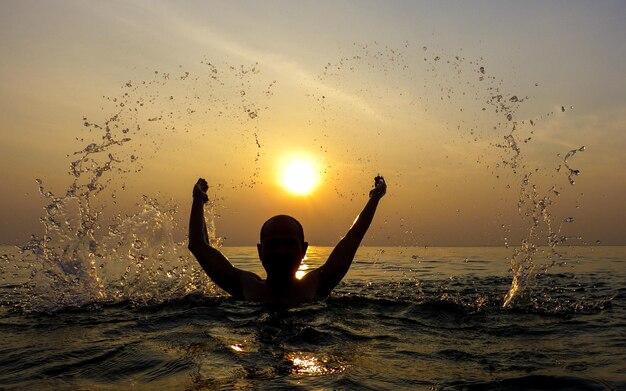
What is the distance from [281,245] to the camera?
531 centimetres

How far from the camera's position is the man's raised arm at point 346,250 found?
5.73 m

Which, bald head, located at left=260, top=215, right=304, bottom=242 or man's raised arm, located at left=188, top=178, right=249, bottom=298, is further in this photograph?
man's raised arm, located at left=188, top=178, right=249, bottom=298

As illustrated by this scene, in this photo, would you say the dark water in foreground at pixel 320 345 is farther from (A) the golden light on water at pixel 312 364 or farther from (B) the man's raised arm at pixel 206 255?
(B) the man's raised arm at pixel 206 255

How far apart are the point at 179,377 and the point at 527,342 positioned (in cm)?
351

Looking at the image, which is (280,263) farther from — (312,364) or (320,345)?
(312,364)

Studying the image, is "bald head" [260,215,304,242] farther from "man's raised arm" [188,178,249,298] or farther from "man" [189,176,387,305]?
"man's raised arm" [188,178,249,298]

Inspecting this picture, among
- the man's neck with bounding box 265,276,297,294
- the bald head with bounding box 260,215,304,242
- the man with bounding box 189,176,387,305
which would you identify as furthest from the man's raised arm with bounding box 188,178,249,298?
the bald head with bounding box 260,215,304,242

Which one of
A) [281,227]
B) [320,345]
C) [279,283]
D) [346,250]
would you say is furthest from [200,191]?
[320,345]

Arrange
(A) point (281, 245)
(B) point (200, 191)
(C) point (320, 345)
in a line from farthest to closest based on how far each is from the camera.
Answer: (B) point (200, 191), (A) point (281, 245), (C) point (320, 345)

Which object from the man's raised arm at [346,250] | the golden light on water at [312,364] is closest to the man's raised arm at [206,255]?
the man's raised arm at [346,250]

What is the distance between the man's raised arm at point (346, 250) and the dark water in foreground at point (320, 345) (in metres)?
0.53

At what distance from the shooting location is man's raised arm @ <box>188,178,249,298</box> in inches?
224

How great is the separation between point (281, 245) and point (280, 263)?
208mm

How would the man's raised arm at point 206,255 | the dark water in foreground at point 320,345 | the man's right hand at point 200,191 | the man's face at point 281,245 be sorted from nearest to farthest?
the dark water in foreground at point 320,345 < the man's face at point 281,245 < the man's raised arm at point 206,255 < the man's right hand at point 200,191
